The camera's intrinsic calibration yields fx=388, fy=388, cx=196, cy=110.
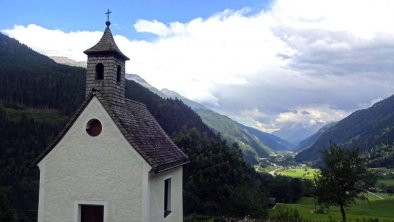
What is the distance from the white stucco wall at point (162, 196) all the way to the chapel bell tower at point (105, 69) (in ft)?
15.0

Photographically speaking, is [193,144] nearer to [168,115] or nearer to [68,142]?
[68,142]

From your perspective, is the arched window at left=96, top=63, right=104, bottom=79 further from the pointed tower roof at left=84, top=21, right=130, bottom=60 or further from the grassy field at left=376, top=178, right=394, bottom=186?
the grassy field at left=376, top=178, right=394, bottom=186

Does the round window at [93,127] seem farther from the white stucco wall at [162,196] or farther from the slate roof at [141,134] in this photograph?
the white stucco wall at [162,196]

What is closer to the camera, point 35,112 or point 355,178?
point 355,178

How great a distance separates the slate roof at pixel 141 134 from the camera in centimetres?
1838

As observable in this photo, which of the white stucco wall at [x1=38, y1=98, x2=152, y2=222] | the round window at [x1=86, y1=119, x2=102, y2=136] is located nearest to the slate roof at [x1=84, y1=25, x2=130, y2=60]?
the white stucco wall at [x1=38, y1=98, x2=152, y2=222]

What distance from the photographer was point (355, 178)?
29.5 metres

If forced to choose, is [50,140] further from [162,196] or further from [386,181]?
[162,196]

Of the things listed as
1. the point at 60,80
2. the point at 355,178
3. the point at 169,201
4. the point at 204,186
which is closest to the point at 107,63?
the point at 169,201

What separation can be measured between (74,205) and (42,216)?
69.1 inches

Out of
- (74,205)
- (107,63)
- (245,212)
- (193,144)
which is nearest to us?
(74,205)

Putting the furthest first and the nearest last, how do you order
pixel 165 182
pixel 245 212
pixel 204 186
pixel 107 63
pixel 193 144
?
pixel 193 144
pixel 204 186
pixel 245 212
pixel 165 182
pixel 107 63

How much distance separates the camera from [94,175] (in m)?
18.4

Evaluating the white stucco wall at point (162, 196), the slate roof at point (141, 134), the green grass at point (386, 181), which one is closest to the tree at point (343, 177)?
the white stucco wall at point (162, 196)
